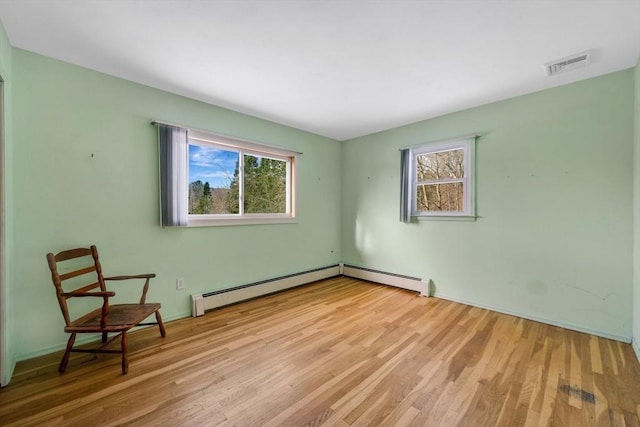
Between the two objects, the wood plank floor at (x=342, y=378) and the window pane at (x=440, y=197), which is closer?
the wood plank floor at (x=342, y=378)

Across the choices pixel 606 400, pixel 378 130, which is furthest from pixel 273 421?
pixel 378 130

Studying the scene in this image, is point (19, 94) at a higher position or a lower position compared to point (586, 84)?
lower

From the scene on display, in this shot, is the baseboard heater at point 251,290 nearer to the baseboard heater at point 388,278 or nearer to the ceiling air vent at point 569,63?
the baseboard heater at point 388,278

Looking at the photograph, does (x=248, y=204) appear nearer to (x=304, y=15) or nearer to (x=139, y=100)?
(x=139, y=100)

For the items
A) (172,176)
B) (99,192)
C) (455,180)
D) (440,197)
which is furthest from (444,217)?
(99,192)

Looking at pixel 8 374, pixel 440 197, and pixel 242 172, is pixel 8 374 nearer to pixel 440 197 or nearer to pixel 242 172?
pixel 242 172

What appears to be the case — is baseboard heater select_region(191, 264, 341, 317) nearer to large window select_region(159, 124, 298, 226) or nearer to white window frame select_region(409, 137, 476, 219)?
large window select_region(159, 124, 298, 226)

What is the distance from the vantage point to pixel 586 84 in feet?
8.13

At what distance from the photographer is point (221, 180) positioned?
3.23m

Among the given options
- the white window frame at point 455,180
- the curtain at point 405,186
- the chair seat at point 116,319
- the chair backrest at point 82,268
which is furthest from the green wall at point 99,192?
the white window frame at point 455,180

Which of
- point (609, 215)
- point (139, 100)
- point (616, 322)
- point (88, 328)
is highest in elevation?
point (139, 100)

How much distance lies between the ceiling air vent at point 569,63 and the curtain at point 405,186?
166 cm

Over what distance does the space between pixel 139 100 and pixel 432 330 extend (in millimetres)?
3705

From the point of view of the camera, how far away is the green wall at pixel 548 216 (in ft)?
7.72
